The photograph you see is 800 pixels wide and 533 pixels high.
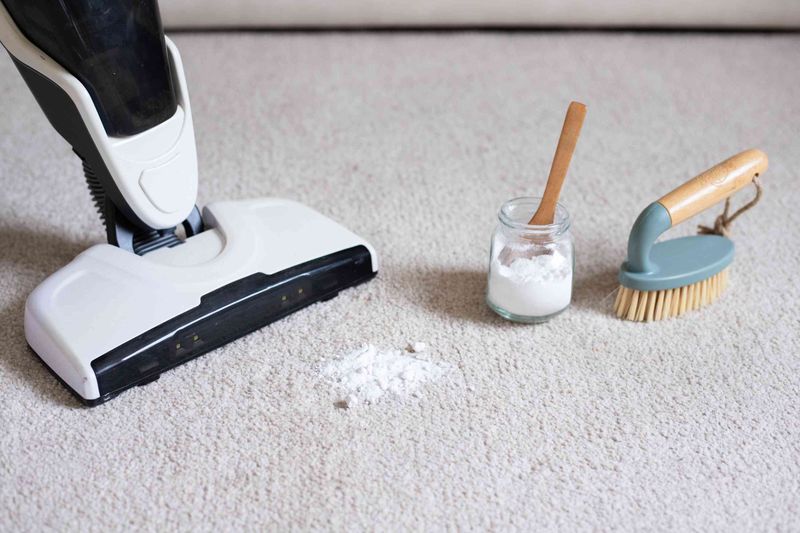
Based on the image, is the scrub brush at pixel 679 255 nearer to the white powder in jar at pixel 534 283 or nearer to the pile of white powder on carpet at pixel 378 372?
the white powder in jar at pixel 534 283

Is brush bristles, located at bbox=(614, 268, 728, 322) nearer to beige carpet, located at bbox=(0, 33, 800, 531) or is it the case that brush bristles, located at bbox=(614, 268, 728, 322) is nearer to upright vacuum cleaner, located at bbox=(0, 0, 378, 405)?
beige carpet, located at bbox=(0, 33, 800, 531)

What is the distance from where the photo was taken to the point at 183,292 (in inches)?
39.3

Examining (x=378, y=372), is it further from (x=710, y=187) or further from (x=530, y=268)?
(x=710, y=187)

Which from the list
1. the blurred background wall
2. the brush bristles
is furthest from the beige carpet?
the blurred background wall

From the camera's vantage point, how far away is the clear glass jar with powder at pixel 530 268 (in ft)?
3.37

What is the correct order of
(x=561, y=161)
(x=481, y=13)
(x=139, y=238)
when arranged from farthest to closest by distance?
(x=481, y=13)
(x=139, y=238)
(x=561, y=161)

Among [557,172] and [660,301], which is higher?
[557,172]

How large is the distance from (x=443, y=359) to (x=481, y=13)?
1.14 m

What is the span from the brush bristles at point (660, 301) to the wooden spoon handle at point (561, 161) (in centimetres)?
15

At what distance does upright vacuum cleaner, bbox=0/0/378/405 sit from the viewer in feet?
3.03

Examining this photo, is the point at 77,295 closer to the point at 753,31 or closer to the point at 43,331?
the point at 43,331

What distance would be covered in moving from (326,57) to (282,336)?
97 cm

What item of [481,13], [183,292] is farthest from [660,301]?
[481,13]

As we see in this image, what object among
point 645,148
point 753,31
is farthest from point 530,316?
point 753,31
